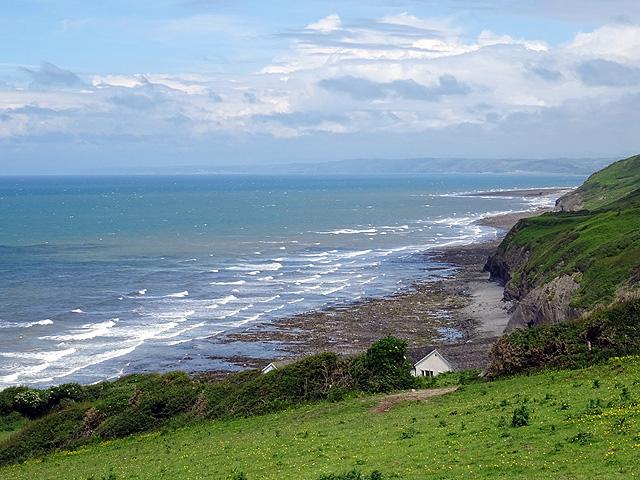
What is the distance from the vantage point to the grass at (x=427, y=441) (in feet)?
67.4

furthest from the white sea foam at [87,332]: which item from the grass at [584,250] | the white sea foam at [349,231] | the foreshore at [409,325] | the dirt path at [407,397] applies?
the white sea foam at [349,231]

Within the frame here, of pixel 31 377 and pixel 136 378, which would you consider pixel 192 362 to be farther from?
pixel 136 378

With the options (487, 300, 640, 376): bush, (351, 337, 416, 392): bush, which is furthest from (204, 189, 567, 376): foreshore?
(487, 300, 640, 376): bush

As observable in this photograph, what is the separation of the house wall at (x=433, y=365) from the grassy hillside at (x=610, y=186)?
329ft

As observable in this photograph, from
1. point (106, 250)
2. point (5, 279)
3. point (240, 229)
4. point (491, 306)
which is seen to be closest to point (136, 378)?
point (491, 306)

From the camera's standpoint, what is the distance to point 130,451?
109 ft

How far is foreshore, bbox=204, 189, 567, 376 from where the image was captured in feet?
224

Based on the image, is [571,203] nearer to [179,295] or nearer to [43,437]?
[179,295]

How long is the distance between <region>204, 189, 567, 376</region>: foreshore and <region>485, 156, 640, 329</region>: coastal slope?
347 cm

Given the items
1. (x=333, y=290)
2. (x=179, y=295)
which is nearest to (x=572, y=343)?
(x=333, y=290)

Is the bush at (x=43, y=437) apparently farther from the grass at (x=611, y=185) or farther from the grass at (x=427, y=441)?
the grass at (x=611, y=185)

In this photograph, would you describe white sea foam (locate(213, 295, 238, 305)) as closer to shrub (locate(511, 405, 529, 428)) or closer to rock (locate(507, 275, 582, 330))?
rock (locate(507, 275, 582, 330))

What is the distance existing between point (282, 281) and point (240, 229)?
7728 cm

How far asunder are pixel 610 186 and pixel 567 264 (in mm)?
101725
